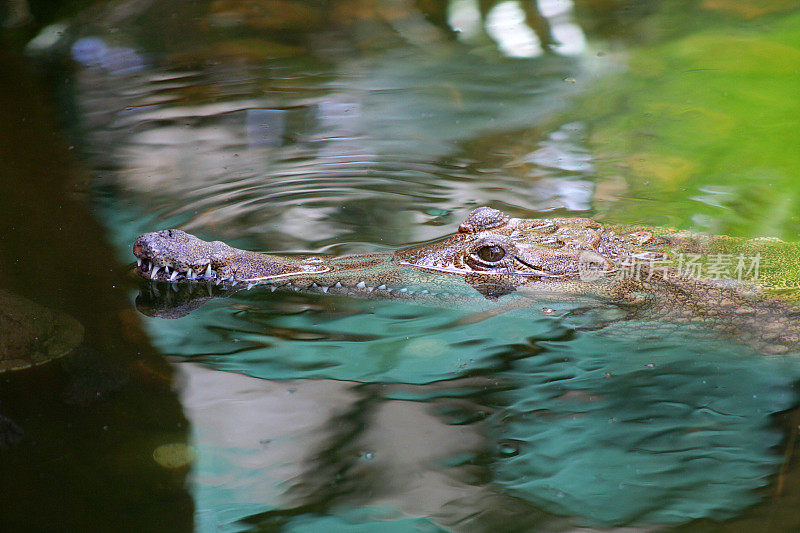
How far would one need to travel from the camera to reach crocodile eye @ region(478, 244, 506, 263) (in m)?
3.91

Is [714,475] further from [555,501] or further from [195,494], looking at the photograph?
[195,494]

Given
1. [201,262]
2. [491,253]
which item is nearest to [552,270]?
[491,253]

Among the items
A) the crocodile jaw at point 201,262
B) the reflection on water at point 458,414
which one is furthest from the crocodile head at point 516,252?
the crocodile jaw at point 201,262

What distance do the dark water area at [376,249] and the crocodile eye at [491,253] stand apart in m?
0.21

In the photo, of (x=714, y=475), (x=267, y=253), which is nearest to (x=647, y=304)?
(x=714, y=475)

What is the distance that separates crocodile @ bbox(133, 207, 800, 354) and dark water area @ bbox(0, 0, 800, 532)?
0.31 feet

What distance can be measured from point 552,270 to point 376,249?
1.20 meters

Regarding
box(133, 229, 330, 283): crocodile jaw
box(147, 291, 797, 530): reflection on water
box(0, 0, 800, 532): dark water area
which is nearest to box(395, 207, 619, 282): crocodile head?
box(0, 0, 800, 532): dark water area

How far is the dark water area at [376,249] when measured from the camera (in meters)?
2.91

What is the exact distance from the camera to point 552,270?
3.99m

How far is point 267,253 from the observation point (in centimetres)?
443
